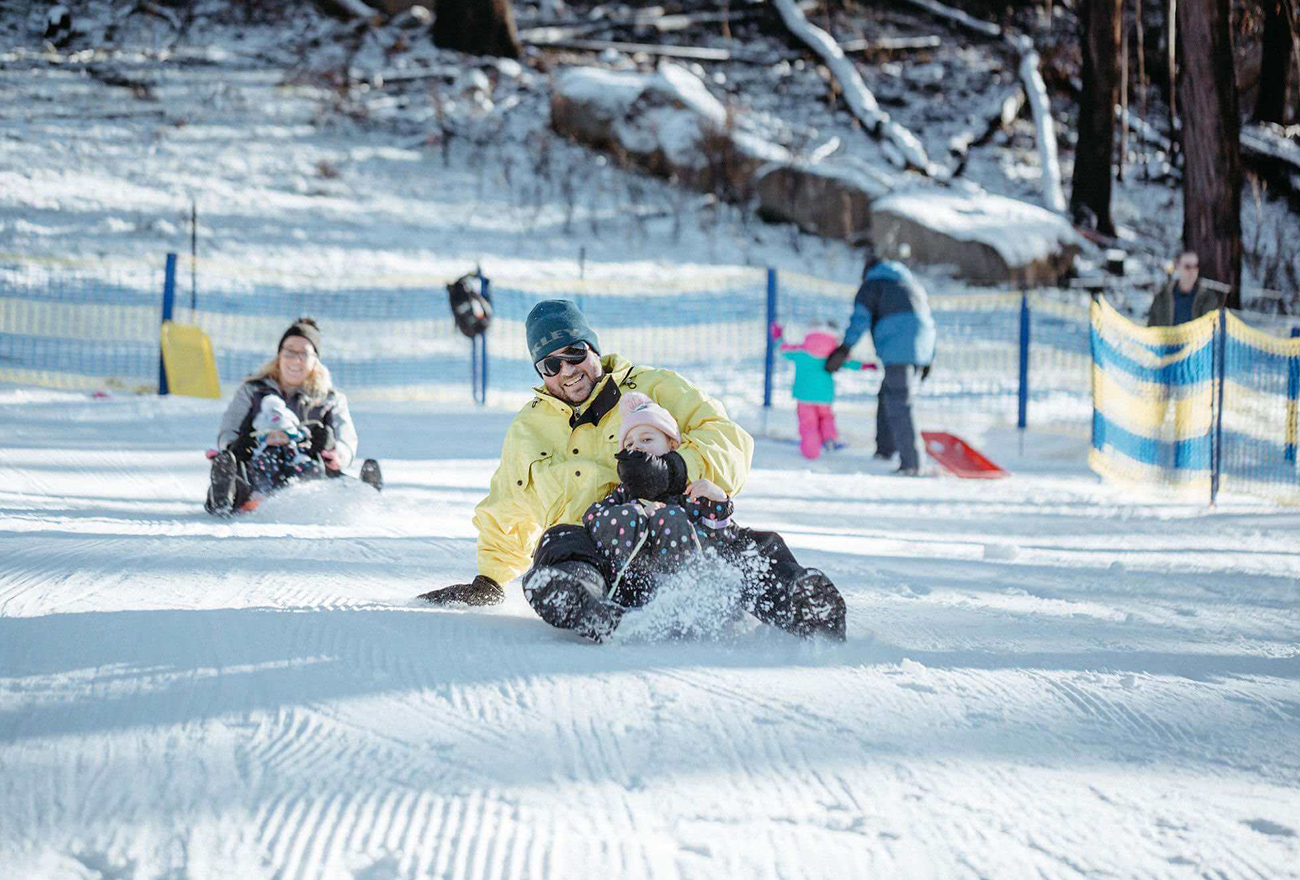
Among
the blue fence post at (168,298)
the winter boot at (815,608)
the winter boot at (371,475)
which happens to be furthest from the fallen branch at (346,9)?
the winter boot at (815,608)

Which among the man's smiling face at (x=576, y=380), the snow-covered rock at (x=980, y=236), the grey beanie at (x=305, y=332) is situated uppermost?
the snow-covered rock at (x=980, y=236)

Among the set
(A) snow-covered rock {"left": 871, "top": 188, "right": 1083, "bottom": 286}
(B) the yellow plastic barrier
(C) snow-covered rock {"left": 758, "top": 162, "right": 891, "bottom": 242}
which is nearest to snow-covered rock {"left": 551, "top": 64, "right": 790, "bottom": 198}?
(C) snow-covered rock {"left": 758, "top": 162, "right": 891, "bottom": 242}

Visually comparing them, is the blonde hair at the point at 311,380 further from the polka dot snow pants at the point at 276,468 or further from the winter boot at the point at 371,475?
the winter boot at the point at 371,475

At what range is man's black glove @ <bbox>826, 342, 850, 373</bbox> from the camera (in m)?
9.13

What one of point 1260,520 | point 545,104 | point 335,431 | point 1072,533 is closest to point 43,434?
point 335,431

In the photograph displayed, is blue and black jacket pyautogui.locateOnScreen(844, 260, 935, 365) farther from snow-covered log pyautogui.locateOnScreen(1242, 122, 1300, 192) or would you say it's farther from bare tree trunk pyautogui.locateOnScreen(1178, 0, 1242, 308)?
snow-covered log pyautogui.locateOnScreen(1242, 122, 1300, 192)

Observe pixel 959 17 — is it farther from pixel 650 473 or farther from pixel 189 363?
pixel 650 473

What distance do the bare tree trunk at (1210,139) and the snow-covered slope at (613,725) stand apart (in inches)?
349

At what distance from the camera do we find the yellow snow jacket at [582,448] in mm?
3645

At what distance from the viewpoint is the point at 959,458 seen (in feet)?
30.7

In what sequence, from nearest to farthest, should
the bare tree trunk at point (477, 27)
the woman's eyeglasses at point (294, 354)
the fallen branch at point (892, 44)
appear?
1. the woman's eyeglasses at point (294, 354)
2. the bare tree trunk at point (477, 27)
3. the fallen branch at point (892, 44)

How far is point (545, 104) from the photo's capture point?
72.2 feet

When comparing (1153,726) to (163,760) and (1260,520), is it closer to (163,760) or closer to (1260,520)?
(163,760)

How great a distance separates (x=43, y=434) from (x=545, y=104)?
14.7m
